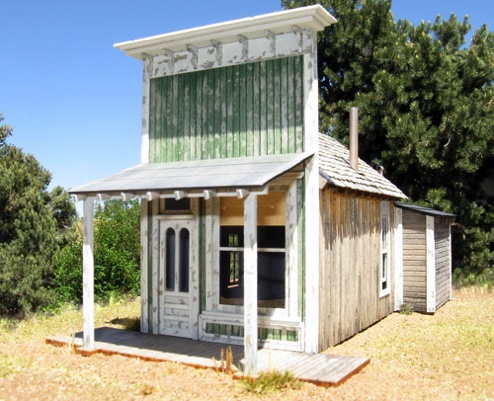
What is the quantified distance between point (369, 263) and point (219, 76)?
502 centimetres

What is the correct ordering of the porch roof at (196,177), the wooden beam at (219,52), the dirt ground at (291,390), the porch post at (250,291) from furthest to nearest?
the wooden beam at (219,52) → the porch roof at (196,177) → the porch post at (250,291) → the dirt ground at (291,390)

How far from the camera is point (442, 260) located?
49.3 feet

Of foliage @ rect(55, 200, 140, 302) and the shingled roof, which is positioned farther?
foliage @ rect(55, 200, 140, 302)

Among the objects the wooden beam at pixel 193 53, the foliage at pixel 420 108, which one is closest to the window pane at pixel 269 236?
the wooden beam at pixel 193 53

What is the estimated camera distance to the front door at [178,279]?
395 inches

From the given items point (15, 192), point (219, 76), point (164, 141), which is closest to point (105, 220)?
point (15, 192)

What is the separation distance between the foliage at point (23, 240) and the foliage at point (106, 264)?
25.4 inches

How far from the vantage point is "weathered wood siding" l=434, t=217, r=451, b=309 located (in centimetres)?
1448

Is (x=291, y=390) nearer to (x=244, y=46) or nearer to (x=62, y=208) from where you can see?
(x=244, y=46)

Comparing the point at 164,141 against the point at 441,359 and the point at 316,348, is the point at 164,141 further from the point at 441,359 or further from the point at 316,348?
the point at 441,359

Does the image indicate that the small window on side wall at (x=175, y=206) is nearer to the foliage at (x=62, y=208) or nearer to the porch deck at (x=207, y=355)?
the porch deck at (x=207, y=355)

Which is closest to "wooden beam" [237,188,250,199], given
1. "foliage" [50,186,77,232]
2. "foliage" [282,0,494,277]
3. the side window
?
the side window

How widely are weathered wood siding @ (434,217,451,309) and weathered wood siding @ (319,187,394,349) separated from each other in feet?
7.87

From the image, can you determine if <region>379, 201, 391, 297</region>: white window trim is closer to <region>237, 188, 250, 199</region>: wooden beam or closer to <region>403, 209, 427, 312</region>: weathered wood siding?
<region>403, 209, 427, 312</region>: weathered wood siding
